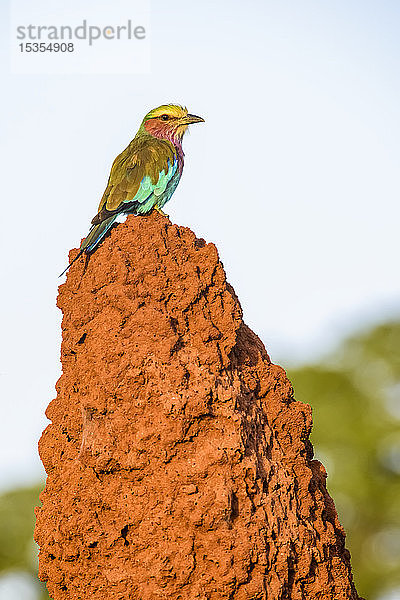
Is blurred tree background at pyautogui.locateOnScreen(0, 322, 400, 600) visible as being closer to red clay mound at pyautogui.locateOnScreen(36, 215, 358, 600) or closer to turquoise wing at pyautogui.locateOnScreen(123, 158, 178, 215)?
turquoise wing at pyautogui.locateOnScreen(123, 158, 178, 215)

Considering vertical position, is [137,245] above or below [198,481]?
above

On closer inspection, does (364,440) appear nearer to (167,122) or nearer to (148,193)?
(167,122)

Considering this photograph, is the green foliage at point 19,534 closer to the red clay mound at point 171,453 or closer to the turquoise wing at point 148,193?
the turquoise wing at point 148,193

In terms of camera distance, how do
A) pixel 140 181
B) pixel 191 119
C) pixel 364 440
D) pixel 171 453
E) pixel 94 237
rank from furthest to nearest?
pixel 364 440, pixel 191 119, pixel 140 181, pixel 94 237, pixel 171 453

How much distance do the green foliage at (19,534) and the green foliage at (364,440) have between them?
8655 millimetres

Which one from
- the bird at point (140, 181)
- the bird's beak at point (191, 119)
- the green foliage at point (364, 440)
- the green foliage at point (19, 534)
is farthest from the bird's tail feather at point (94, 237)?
the green foliage at point (19, 534)

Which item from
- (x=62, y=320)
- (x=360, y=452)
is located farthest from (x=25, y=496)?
(x=62, y=320)

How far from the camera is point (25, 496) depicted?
2758 cm

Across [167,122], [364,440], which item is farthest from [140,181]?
[364,440]

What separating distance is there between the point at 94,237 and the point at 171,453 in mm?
1857

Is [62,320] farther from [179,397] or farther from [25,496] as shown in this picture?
[25,496]

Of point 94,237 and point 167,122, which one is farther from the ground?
point 167,122

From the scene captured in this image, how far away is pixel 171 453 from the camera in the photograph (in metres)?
5.40

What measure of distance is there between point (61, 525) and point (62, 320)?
56.3 inches
